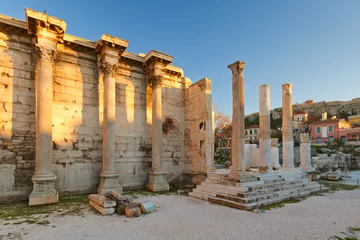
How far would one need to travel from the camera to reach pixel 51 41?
8133 millimetres

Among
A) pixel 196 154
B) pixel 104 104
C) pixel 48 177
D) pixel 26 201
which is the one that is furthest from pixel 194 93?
pixel 26 201

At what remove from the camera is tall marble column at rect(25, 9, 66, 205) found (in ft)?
24.7

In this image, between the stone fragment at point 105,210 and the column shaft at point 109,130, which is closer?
the stone fragment at point 105,210

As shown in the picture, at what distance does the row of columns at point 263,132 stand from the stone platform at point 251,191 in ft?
1.97

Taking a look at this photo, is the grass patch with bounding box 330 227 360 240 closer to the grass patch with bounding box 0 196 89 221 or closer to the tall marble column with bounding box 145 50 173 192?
the grass patch with bounding box 0 196 89 221

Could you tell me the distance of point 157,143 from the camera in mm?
10594

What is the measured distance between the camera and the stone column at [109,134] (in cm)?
901

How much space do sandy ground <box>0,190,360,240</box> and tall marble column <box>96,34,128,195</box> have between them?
2536 millimetres

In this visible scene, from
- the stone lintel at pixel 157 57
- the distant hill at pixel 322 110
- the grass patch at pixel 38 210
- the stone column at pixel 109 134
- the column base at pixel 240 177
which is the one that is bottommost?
the grass patch at pixel 38 210

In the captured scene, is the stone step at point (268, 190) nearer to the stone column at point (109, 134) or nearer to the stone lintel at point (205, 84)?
the stone column at point (109, 134)

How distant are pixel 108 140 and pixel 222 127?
27.3 metres

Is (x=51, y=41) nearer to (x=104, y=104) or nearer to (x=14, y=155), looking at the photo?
(x=104, y=104)

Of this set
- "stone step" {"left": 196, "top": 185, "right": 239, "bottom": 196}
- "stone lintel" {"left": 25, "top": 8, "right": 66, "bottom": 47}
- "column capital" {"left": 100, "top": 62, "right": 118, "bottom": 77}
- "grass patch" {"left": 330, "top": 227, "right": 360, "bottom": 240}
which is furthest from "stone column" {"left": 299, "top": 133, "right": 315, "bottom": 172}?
"stone lintel" {"left": 25, "top": 8, "right": 66, "bottom": 47}

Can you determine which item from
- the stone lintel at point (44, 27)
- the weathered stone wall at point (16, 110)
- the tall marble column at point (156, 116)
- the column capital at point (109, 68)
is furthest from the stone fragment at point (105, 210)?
the stone lintel at point (44, 27)
